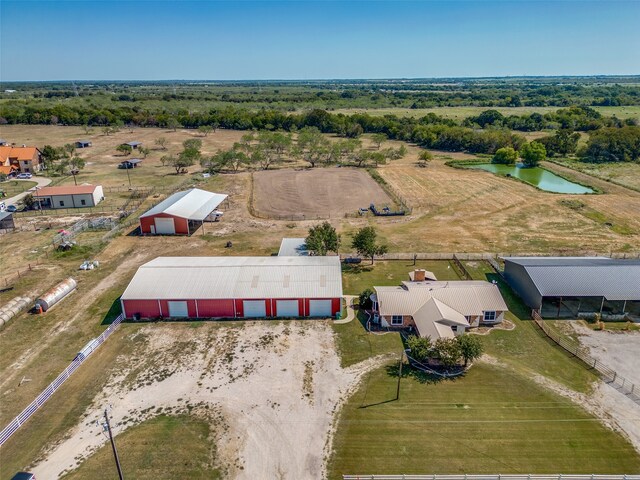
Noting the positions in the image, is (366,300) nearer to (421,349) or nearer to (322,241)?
(421,349)

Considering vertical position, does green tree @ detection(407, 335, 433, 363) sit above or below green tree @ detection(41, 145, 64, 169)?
below

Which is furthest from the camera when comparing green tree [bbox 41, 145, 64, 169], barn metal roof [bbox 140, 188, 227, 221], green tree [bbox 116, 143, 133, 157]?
green tree [bbox 116, 143, 133, 157]

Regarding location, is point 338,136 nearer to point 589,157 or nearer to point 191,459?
point 589,157

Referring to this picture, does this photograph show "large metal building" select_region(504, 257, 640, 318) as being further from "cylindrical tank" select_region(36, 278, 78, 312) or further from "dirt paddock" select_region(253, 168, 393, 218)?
"cylindrical tank" select_region(36, 278, 78, 312)

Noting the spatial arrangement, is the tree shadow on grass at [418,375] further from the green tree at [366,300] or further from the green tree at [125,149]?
the green tree at [125,149]

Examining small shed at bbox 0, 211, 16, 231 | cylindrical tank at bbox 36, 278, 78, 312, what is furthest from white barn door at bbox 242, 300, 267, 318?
small shed at bbox 0, 211, 16, 231

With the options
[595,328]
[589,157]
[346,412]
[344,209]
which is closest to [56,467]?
[346,412]
